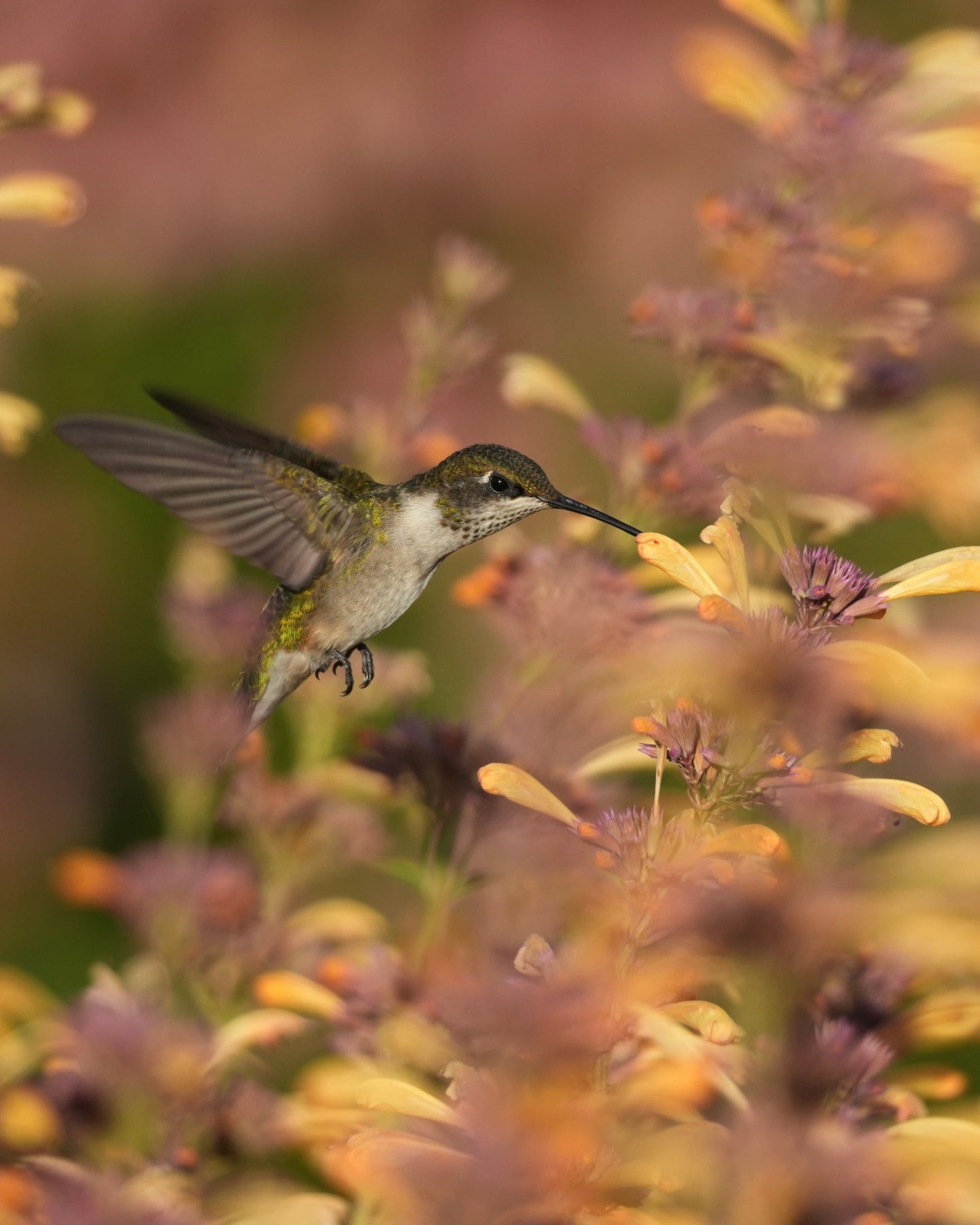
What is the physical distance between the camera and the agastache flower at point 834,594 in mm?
1742

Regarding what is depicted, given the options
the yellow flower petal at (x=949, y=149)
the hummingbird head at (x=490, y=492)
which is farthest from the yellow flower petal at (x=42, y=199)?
the yellow flower petal at (x=949, y=149)

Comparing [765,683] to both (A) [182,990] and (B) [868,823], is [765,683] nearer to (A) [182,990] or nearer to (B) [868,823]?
(B) [868,823]

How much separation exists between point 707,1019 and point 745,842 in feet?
0.66

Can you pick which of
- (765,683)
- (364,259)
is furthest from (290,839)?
(364,259)

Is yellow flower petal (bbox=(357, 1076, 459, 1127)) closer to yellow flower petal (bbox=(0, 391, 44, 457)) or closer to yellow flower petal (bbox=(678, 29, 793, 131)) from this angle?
yellow flower petal (bbox=(0, 391, 44, 457))

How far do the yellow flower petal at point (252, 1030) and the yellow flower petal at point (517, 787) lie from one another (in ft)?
2.08

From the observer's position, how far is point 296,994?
7.09 ft

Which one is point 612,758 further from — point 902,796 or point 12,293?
point 12,293

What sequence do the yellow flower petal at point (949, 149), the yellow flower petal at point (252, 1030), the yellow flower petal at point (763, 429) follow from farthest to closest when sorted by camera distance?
the yellow flower petal at point (949, 149) < the yellow flower petal at point (252, 1030) < the yellow flower petal at point (763, 429)

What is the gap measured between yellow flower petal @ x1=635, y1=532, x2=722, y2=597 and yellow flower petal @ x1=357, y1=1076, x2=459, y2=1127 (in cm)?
70

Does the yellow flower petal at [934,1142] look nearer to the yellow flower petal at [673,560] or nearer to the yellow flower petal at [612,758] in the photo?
the yellow flower petal at [612,758]

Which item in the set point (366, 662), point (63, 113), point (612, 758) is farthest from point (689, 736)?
point (63, 113)

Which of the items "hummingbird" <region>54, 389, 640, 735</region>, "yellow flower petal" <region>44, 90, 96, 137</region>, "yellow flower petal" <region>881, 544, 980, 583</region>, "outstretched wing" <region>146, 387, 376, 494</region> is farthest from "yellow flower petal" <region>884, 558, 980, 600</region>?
"yellow flower petal" <region>44, 90, 96, 137</region>

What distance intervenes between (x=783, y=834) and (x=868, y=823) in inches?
6.1
